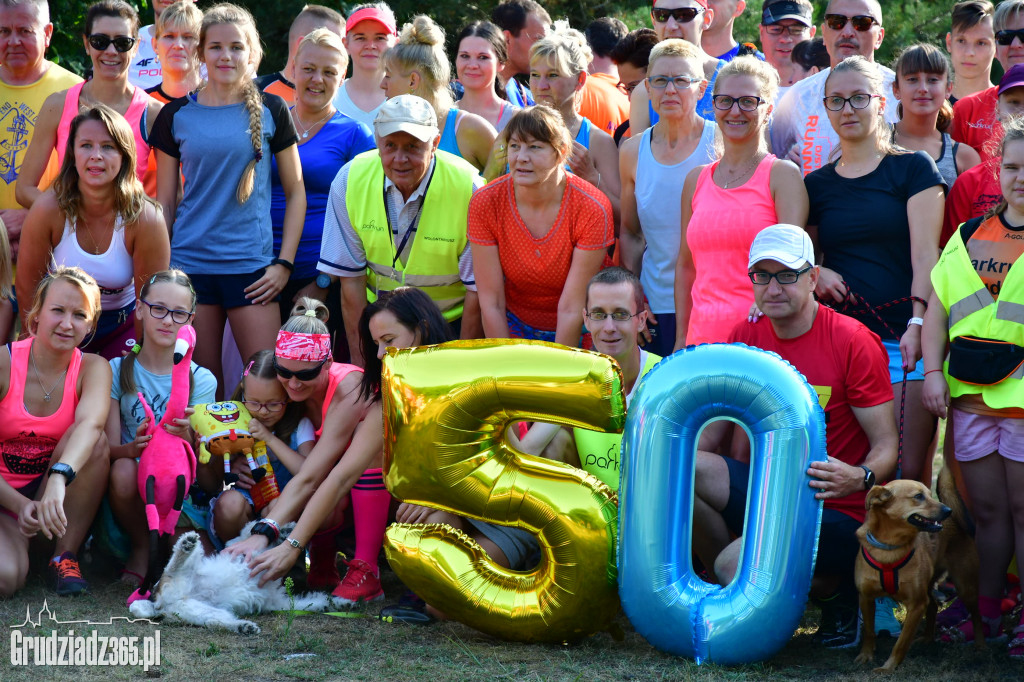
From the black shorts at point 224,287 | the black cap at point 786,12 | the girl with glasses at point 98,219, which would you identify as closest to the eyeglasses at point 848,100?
the black cap at point 786,12

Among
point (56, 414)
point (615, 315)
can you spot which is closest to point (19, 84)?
point (56, 414)

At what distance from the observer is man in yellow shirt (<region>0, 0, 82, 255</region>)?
19.5 feet

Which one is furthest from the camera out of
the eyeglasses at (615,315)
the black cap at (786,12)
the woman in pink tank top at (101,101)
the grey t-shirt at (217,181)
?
the black cap at (786,12)

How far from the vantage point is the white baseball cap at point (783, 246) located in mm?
4066

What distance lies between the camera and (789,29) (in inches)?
263

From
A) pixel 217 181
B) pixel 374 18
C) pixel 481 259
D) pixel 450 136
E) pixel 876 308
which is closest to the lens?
pixel 876 308

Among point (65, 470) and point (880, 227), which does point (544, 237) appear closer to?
point (880, 227)

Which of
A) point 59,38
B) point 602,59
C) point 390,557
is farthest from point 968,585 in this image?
point 59,38

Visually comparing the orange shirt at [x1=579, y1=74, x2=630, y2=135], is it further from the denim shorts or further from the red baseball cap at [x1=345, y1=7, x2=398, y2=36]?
the denim shorts

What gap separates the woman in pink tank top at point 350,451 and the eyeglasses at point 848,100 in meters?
1.81

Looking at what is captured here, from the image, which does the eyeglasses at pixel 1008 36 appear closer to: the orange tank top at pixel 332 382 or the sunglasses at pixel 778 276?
the sunglasses at pixel 778 276

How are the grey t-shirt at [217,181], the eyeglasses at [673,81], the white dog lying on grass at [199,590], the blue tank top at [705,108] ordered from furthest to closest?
1. the blue tank top at [705,108]
2. the grey t-shirt at [217,181]
3. the eyeglasses at [673,81]
4. the white dog lying on grass at [199,590]

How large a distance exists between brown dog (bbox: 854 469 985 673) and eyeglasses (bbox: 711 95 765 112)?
1694mm

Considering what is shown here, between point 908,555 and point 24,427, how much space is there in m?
3.55
